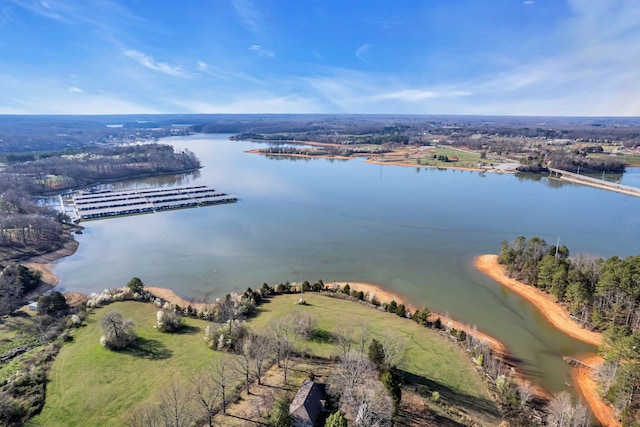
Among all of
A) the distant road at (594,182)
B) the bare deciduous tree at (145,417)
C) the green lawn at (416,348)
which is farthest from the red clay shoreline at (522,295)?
the distant road at (594,182)

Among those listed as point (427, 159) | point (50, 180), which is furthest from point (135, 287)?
point (427, 159)

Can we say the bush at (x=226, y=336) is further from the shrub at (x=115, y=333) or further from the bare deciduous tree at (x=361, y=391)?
the bare deciduous tree at (x=361, y=391)

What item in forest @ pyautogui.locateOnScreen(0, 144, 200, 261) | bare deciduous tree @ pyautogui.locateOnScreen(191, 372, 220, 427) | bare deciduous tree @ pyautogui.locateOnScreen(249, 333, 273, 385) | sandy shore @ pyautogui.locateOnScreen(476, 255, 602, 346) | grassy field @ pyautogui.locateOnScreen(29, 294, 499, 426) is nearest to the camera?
bare deciduous tree @ pyautogui.locateOnScreen(191, 372, 220, 427)

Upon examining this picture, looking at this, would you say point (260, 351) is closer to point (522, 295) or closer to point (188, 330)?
point (188, 330)

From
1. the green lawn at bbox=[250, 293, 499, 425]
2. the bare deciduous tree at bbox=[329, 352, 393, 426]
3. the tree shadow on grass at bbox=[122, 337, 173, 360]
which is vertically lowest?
the green lawn at bbox=[250, 293, 499, 425]

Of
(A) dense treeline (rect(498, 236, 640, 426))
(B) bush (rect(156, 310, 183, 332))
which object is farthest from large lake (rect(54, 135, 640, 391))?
(B) bush (rect(156, 310, 183, 332))

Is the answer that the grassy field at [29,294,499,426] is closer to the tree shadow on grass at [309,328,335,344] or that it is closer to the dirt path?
the tree shadow on grass at [309,328,335,344]
